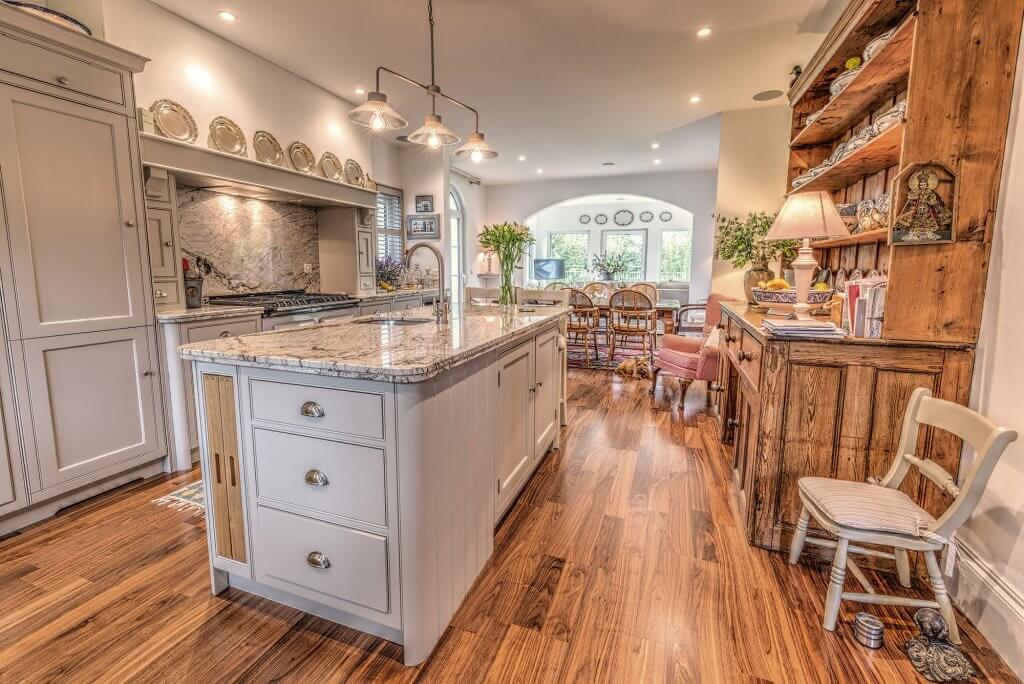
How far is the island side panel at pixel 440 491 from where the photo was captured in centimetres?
132

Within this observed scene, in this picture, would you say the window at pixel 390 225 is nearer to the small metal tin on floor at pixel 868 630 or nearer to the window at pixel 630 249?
the small metal tin on floor at pixel 868 630

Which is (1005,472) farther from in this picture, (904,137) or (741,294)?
(741,294)

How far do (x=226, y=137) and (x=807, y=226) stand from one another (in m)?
3.85

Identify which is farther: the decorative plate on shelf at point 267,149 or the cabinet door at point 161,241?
the decorative plate on shelf at point 267,149

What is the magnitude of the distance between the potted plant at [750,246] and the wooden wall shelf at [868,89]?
817mm

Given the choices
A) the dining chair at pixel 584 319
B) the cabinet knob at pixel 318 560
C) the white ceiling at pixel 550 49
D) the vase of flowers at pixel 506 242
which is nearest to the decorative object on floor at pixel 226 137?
the white ceiling at pixel 550 49

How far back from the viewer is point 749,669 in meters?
1.39

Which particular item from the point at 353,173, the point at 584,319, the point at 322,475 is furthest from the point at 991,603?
the point at 353,173

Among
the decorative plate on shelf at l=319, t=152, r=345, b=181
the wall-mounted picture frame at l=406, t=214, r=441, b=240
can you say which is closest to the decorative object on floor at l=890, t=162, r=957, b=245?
the decorative plate on shelf at l=319, t=152, r=345, b=181

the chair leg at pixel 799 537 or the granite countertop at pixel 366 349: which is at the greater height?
the granite countertop at pixel 366 349

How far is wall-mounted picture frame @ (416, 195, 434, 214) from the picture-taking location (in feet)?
19.6

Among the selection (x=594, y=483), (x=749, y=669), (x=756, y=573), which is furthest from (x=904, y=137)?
(x=594, y=483)

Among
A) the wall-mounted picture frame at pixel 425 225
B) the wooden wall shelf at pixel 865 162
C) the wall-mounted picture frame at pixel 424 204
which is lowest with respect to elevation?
the wooden wall shelf at pixel 865 162

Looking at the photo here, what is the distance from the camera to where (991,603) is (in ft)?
4.93
